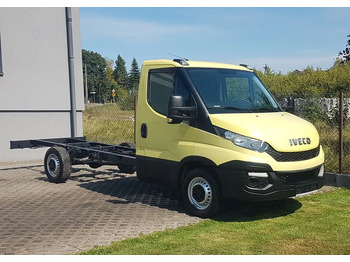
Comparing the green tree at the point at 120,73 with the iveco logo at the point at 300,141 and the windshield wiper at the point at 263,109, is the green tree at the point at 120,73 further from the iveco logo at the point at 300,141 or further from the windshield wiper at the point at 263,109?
the iveco logo at the point at 300,141

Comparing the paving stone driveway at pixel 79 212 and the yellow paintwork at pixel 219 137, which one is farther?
the yellow paintwork at pixel 219 137

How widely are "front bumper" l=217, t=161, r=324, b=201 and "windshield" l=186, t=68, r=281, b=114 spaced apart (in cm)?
96

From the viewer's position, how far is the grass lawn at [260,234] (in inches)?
183

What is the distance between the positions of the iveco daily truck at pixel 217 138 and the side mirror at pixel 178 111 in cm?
1

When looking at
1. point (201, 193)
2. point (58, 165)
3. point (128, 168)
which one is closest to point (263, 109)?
point (201, 193)

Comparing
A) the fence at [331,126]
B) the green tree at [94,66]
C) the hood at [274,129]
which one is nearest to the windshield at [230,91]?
the hood at [274,129]

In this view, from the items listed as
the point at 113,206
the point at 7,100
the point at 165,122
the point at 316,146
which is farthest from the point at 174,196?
the point at 7,100

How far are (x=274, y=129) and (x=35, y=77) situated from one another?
9.18 m

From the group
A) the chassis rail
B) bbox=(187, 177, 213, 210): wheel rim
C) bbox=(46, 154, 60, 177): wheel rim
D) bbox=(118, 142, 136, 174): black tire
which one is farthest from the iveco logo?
bbox=(46, 154, 60, 177): wheel rim

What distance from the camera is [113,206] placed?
6906mm

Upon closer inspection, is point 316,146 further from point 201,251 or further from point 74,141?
point 74,141

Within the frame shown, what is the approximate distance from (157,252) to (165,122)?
2.38 m

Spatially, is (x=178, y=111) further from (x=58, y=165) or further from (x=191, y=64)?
(x=58, y=165)

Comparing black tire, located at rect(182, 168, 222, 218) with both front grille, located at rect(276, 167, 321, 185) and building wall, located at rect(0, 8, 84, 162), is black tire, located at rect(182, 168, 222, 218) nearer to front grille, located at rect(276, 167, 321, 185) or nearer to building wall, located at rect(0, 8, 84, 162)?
front grille, located at rect(276, 167, 321, 185)
